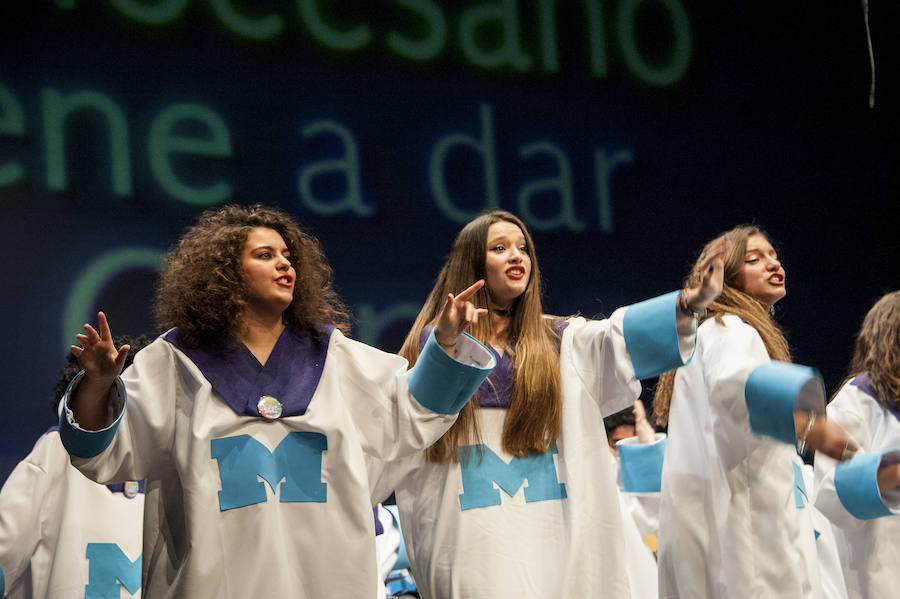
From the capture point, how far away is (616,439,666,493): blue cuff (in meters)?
4.23

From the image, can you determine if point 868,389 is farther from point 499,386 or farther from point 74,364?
point 74,364

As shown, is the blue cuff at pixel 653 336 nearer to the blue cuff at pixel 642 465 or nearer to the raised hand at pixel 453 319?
the raised hand at pixel 453 319

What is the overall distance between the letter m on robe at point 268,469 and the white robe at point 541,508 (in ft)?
1.70

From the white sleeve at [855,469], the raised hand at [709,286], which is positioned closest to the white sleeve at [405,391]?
the raised hand at [709,286]

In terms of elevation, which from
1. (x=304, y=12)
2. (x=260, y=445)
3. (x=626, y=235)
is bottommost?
(x=260, y=445)

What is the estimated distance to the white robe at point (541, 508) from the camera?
3.01 metres

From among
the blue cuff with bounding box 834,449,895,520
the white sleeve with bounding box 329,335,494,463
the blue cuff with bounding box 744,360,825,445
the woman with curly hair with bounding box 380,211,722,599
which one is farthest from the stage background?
the blue cuff with bounding box 744,360,825,445

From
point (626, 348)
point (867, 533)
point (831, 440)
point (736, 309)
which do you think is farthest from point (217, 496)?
point (867, 533)

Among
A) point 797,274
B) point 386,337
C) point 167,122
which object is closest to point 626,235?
point 797,274

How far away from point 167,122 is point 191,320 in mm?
2217

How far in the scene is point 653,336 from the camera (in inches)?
115

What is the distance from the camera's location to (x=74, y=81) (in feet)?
15.5

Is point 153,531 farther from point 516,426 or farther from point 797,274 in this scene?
point 797,274

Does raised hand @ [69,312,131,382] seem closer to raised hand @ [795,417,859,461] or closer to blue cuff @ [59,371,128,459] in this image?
blue cuff @ [59,371,128,459]
